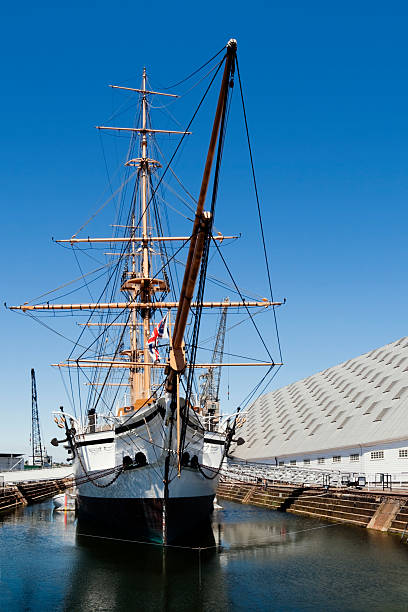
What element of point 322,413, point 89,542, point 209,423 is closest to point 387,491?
point 209,423

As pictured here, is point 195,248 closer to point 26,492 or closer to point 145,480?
point 145,480

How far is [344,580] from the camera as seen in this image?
20312 millimetres

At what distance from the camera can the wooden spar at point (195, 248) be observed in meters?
14.7

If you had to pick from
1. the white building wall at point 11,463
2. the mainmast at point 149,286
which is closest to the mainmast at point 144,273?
the mainmast at point 149,286

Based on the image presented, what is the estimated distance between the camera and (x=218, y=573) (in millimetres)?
21953

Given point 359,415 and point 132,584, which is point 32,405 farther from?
point 132,584

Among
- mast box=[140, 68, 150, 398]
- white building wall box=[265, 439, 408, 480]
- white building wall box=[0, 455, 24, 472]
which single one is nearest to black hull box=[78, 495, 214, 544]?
mast box=[140, 68, 150, 398]

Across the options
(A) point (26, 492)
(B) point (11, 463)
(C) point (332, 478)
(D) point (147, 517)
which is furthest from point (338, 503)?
(B) point (11, 463)

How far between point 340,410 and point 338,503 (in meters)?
17.1

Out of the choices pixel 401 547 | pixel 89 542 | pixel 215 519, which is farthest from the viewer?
pixel 215 519

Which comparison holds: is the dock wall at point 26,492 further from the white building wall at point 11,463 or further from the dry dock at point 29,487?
the white building wall at point 11,463

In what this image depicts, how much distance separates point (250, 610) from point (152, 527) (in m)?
10.4

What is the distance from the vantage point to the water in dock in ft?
59.6

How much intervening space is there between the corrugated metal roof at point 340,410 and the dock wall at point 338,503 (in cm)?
463
